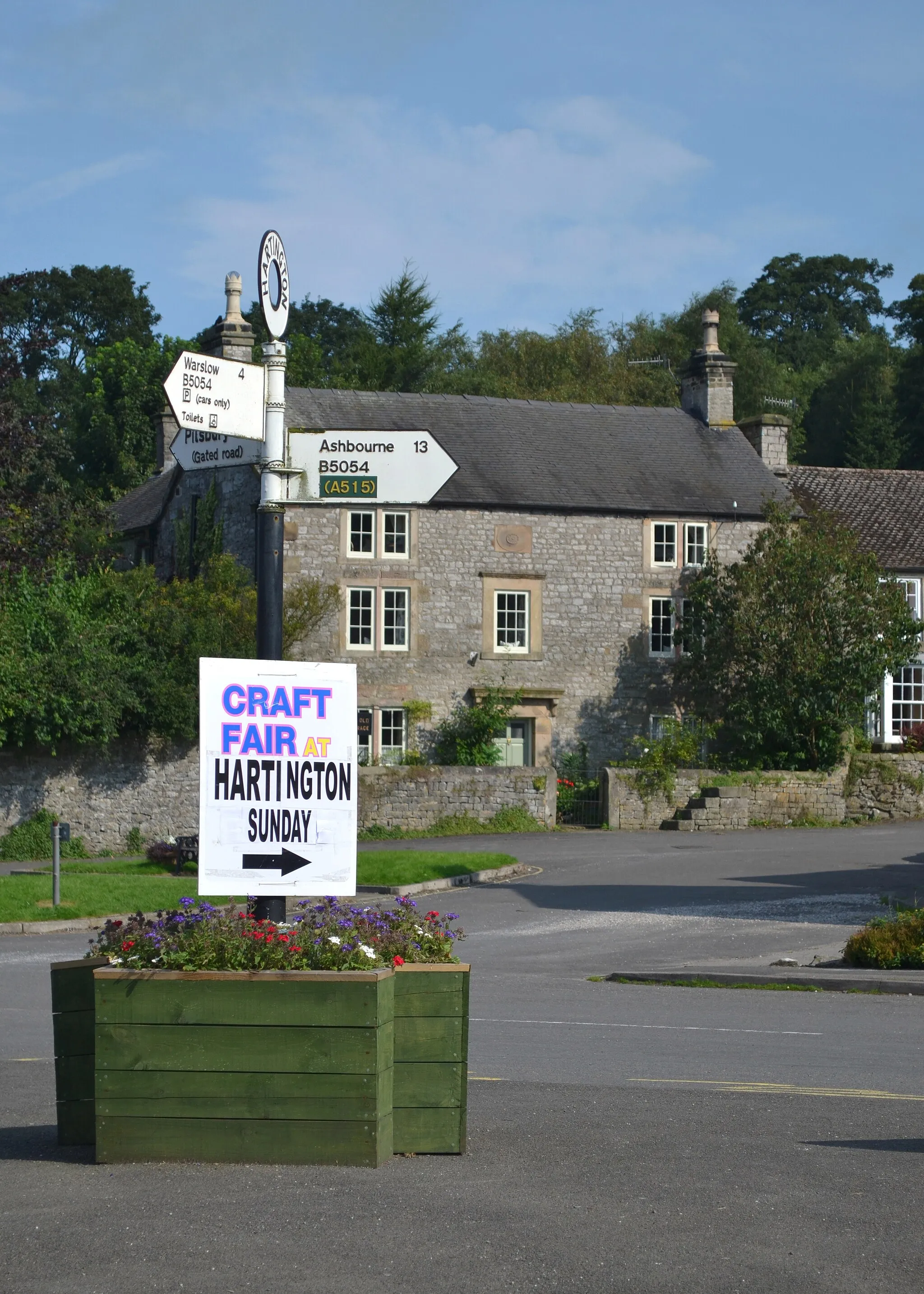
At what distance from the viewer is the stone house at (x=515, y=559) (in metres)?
37.1

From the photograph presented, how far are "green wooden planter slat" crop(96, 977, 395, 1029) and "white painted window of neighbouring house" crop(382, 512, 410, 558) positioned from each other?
30732mm

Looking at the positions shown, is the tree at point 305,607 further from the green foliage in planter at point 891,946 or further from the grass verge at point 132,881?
the green foliage in planter at point 891,946

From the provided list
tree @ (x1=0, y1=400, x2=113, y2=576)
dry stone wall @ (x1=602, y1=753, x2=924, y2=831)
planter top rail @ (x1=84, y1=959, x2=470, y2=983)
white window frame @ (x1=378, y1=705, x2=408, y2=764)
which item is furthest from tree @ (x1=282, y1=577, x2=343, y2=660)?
planter top rail @ (x1=84, y1=959, x2=470, y2=983)

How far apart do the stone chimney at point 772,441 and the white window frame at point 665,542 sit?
5162 millimetres

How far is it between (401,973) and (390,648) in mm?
29940

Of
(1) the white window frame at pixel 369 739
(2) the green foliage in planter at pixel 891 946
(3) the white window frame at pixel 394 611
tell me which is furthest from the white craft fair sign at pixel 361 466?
(3) the white window frame at pixel 394 611

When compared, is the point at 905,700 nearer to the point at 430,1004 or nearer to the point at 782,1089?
the point at 782,1089

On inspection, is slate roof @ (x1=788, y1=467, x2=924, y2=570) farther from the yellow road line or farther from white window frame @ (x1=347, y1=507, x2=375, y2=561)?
the yellow road line

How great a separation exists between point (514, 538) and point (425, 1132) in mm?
31084

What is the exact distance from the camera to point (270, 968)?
7.04 metres

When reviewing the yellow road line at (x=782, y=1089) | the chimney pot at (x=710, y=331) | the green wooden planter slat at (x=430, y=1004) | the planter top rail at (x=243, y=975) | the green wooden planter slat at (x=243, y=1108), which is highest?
the chimney pot at (x=710, y=331)

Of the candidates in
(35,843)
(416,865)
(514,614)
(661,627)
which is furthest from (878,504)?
(35,843)

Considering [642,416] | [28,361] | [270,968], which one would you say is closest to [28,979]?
[270,968]

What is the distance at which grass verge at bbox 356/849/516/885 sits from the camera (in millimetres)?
25172
